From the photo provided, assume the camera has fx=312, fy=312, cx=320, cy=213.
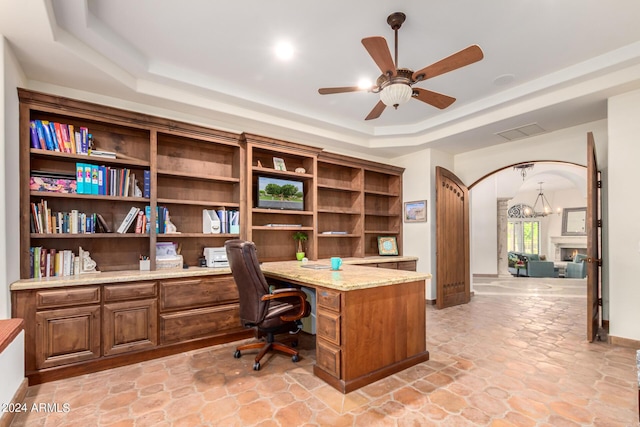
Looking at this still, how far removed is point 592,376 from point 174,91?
4.69 m

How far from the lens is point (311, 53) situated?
290 centimetres

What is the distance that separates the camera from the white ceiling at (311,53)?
2.30 meters

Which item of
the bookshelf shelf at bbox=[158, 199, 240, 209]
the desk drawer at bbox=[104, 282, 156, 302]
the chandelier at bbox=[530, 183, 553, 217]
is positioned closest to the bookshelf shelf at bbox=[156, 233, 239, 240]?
the bookshelf shelf at bbox=[158, 199, 240, 209]

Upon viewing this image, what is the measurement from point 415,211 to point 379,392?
3.61 m

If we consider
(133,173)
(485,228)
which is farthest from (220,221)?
(485,228)

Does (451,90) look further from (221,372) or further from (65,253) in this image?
(65,253)

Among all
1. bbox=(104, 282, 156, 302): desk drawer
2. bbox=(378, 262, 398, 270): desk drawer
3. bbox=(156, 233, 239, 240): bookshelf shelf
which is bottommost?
bbox=(378, 262, 398, 270): desk drawer

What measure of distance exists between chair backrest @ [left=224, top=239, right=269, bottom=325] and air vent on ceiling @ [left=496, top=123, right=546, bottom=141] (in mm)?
3910

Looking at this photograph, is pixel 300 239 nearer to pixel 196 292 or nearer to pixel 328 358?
pixel 196 292

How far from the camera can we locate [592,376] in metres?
2.56

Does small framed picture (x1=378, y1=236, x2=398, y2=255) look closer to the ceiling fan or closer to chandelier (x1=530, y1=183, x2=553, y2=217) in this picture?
the ceiling fan

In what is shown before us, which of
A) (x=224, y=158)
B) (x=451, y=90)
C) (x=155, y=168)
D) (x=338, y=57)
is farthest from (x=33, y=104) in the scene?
(x=451, y=90)

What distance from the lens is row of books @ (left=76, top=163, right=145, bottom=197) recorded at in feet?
9.73

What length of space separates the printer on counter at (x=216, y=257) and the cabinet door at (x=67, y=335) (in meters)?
1.09
